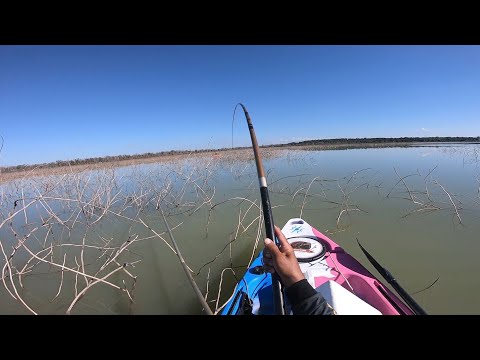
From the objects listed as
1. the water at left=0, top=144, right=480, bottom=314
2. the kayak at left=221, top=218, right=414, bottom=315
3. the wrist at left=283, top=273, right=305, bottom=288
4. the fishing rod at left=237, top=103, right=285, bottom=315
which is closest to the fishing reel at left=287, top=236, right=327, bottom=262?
the kayak at left=221, top=218, right=414, bottom=315

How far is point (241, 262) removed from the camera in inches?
212

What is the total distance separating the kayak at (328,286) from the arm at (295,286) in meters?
0.80

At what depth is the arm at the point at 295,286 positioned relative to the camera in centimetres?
153

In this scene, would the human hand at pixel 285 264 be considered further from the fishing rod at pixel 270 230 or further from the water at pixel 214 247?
the water at pixel 214 247

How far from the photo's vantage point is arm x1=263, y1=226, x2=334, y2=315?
1.53 m

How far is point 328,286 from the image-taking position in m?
2.56

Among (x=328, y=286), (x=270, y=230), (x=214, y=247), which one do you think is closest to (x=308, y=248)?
(x=328, y=286)

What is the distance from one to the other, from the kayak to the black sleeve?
0.79 meters

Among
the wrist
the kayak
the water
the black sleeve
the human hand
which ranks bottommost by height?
the water

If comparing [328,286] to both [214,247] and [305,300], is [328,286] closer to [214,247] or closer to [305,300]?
[305,300]

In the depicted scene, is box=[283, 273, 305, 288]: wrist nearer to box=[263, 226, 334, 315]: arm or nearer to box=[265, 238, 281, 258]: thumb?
box=[263, 226, 334, 315]: arm

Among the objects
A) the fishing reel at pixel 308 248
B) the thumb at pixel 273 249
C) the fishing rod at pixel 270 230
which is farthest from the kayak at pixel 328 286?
the thumb at pixel 273 249
